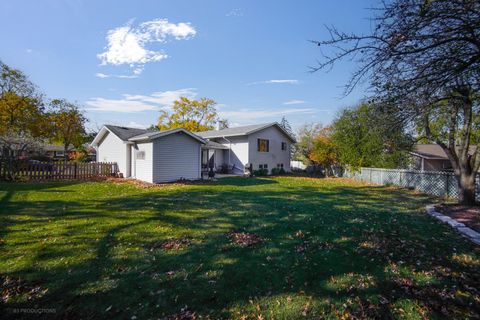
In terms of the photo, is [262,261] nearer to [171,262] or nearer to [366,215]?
[171,262]

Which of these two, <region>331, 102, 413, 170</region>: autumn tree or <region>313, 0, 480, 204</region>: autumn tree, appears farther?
<region>331, 102, 413, 170</region>: autumn tree

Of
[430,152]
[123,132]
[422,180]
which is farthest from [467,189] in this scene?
[430,152]

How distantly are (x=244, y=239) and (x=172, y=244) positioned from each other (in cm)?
140

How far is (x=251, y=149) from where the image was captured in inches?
842

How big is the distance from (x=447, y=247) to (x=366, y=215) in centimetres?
239

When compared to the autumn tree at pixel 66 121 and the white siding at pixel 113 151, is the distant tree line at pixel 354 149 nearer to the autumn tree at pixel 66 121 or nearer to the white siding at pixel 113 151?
the white siding at pixel 113 151

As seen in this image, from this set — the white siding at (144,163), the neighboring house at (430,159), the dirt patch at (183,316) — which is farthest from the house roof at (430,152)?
the dirt patch at (183,316)

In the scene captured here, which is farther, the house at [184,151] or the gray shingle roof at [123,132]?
the gray shingle roof at [123,132]

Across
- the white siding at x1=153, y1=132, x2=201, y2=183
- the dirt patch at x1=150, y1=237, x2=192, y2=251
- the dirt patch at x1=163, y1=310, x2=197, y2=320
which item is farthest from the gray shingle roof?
the dirt patch at x1=163, y1=310, x2=197, y2=320

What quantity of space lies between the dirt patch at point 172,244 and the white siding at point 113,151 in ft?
43.6

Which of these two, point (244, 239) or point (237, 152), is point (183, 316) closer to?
point (244, 239)

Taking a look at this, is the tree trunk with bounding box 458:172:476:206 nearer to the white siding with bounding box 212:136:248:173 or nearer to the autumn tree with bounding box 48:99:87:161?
the white siding with bounding box 212:136:248:173

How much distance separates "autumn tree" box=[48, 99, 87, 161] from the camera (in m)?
29.6

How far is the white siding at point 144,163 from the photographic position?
13.9 metres
